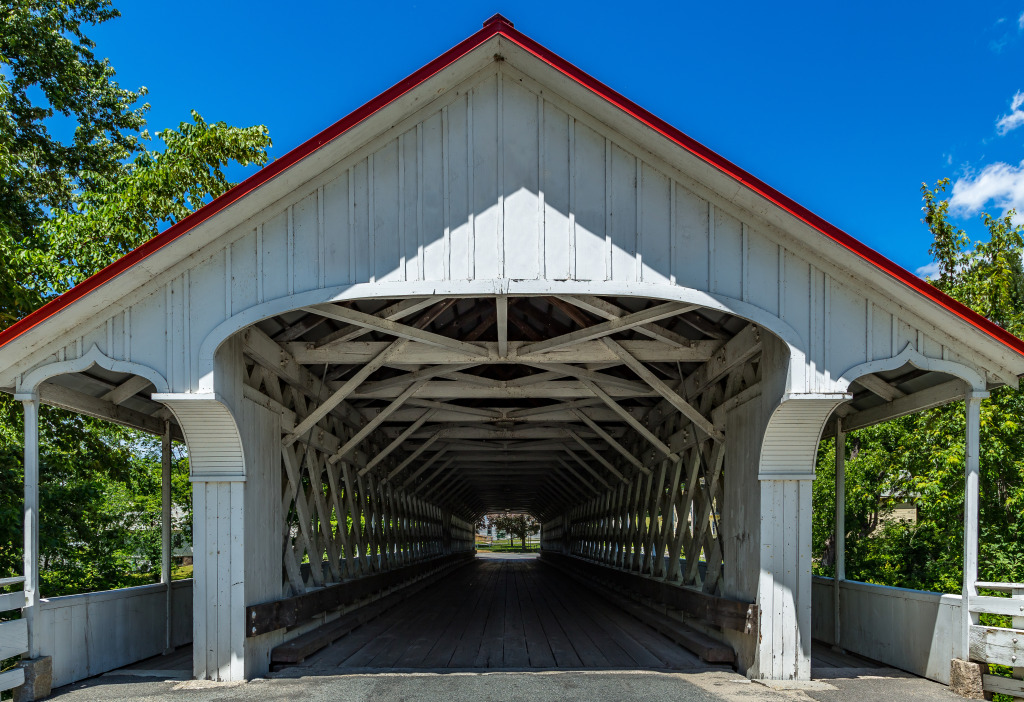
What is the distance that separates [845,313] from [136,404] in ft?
24.9

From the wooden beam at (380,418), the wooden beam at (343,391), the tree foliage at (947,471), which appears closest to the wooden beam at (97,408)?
the wooden beam at (343,391)

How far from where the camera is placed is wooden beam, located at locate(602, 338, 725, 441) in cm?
918

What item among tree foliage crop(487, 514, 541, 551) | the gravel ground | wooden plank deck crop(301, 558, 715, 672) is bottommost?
tree foliage crop(487, 514, 541, 551)

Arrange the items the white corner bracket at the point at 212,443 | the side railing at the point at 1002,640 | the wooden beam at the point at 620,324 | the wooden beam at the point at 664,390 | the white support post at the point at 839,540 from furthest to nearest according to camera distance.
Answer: the white support post at the point at 839,540 → the wooden beam at the point at 664,390 → the wooden beam at the point at 620,324 → the white corner bracket at the point at 212,443 → the side railing at the point at 1002,640

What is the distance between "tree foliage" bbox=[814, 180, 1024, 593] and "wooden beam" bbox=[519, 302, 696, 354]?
28.9ft

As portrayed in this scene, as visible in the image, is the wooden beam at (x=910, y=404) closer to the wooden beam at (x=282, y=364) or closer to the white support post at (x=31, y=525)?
the wooden beam at (x=282, y=364)

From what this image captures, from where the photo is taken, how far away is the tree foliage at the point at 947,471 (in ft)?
48.7

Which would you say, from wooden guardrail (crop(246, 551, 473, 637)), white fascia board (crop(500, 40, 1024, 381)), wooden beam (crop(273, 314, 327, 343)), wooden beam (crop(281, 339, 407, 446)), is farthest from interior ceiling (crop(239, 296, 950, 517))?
wooden guardrail (crop(246, 551, 473, 637))

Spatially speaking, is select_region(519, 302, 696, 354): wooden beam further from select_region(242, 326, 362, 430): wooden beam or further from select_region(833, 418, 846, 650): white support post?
select_region(833, 418, 846, 650): white support post

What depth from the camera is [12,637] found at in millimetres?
6645

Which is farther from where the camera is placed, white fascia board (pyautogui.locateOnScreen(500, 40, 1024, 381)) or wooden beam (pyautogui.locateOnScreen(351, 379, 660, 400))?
wooden beam (pyautogui.locateOnScreen(351, 379, 660, 400))

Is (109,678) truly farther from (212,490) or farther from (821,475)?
(821,475)

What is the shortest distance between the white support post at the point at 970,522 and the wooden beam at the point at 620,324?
2.55 m

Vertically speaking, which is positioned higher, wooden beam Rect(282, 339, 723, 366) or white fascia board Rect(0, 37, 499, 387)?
white fascia board Rect(0, 37, 499, 387)
